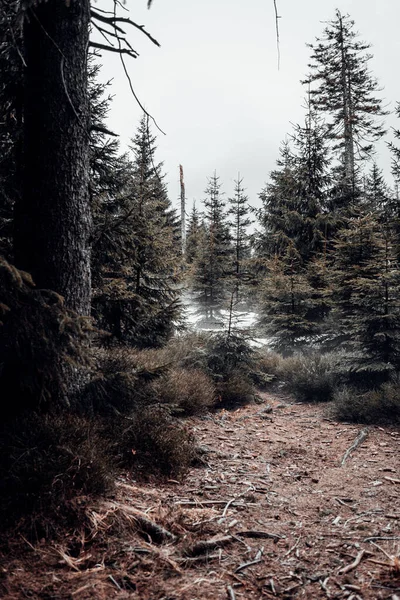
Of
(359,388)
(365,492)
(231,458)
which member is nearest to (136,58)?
(231,458)

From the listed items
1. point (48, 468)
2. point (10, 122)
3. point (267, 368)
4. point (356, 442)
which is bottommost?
point (356, 442)

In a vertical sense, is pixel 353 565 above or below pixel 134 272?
below

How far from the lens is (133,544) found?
Answer: 267 centimetres

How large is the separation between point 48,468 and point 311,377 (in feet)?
Answer: 24.0

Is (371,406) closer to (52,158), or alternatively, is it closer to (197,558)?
(197,558)

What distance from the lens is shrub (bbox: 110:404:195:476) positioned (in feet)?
13.4

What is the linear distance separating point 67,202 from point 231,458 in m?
3.98

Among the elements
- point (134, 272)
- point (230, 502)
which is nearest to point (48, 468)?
point (230, 502)

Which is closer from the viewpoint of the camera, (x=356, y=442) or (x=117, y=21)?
(x=117, y=21)

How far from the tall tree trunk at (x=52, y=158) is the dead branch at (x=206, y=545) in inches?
104

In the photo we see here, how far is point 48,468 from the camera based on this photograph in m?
2.92

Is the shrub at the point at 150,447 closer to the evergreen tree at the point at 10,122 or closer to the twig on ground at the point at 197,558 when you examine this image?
the twig on ground at the point at 197,558

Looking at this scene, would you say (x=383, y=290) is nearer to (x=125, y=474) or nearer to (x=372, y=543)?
(x=372, y=543)

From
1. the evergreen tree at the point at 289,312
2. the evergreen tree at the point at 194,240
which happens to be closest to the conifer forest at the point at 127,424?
the evergreen tree at the point at 289,312
